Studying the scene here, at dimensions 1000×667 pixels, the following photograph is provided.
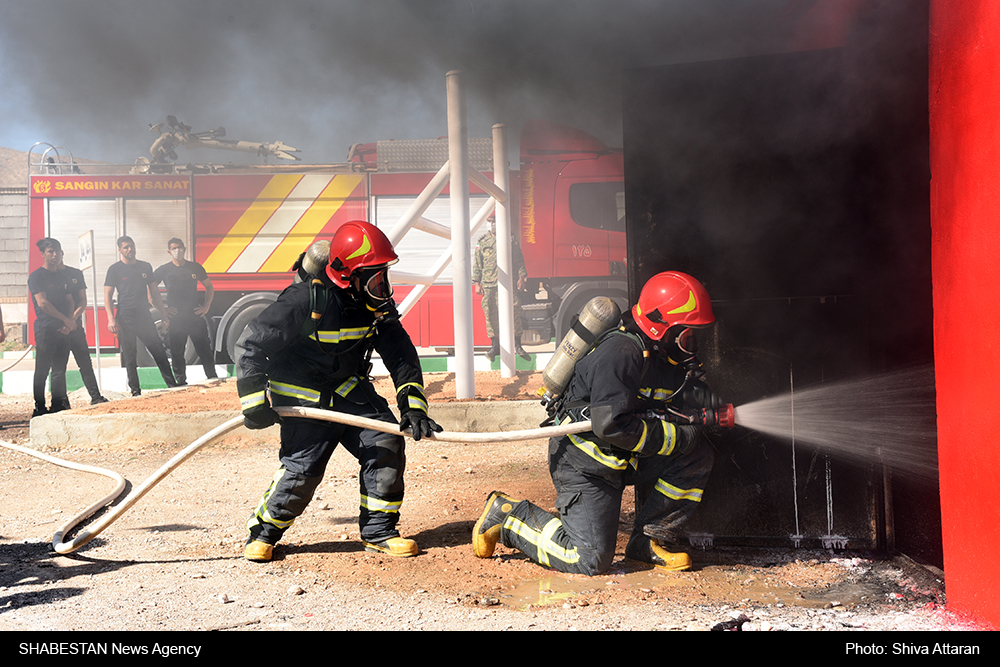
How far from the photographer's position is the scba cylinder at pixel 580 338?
3.02m

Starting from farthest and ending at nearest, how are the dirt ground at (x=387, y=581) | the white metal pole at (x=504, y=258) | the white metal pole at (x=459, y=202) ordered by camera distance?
the white metal pole at (x=504, y=258)
the white metal pole at (x=459, y=202)
the dirt ground at (x=387, y=581)

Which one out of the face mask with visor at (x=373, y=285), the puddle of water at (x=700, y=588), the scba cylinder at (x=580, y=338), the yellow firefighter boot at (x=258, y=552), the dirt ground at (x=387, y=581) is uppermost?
the face mask with visor at (x=373, y=285)

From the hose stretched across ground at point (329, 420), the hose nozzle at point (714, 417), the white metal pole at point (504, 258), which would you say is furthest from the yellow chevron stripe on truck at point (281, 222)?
the hose nozzle at point (714, 417)

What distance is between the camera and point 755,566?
3.04 meters

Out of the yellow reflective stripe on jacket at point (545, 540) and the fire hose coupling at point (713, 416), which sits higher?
the fire hose coupling at point (713, 416)

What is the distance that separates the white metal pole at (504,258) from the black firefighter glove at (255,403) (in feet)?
15.3

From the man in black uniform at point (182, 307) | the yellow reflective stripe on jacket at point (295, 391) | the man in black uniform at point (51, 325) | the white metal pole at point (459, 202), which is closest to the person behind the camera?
the yellow reflective stripe on jacket at point (295, 391)

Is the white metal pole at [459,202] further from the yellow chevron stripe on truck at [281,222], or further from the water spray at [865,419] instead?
the yellow chevron stripe on truck at [281,222]

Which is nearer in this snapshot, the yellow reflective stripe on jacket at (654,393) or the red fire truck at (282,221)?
the yellow reflective stripe on jacket at (654,393)

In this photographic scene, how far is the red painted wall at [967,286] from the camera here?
2115mm

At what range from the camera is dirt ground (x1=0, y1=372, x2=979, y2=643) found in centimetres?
245

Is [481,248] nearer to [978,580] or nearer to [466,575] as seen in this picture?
[466,575]
